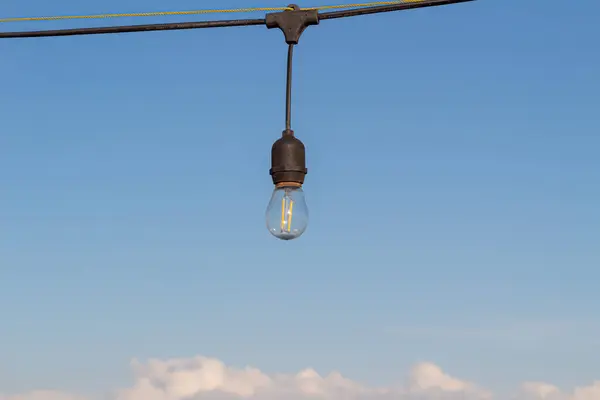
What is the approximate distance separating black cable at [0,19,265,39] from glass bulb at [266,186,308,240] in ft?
5.79

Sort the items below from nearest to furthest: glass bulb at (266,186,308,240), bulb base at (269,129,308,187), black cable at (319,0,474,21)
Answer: glass bulb at (266,186,308,240), bulb base at (269,129,308,187), black cable at (319,0,474,21)

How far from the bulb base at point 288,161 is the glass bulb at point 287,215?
13cm

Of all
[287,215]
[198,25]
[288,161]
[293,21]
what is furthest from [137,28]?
[287,215]

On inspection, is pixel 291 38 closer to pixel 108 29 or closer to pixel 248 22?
pixel 248 22

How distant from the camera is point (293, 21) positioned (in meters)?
11.4

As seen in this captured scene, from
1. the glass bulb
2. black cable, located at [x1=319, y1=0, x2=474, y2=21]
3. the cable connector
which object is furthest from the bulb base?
black cable, located at [x1=319, y1=0, x2=474, y2=21]

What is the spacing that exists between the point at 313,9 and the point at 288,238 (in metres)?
2.29

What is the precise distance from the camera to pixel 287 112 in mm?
11305

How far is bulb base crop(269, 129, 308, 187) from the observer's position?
11.0 metres

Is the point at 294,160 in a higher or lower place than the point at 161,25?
lower

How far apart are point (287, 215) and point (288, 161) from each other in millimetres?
611

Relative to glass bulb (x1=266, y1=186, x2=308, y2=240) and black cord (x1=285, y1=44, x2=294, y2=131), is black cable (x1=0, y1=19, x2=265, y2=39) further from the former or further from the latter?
glass bulb (x1=266, y1=186, x2=308, y2=240)

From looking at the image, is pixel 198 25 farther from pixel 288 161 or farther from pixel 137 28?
pixel 288 161

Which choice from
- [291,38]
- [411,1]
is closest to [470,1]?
[411,1]
